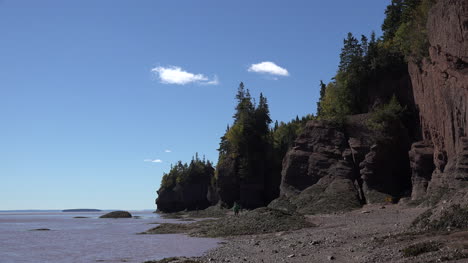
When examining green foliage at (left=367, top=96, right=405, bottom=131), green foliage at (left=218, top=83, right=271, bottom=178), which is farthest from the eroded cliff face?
green foliage at (left=218, top=83, right=271, bottom=178)

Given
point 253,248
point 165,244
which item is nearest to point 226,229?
point 165,244

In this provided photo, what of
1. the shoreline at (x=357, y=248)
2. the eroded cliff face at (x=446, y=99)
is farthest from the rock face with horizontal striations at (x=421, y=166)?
the shoreline at (x=357, y=248)

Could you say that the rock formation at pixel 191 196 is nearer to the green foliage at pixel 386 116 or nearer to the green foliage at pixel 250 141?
the green foliage at pixel 250 141

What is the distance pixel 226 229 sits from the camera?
137 feet

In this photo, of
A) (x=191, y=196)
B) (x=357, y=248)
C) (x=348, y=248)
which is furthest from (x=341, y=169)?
(x=191, y=196)

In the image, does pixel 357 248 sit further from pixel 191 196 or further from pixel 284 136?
pixel 191 196

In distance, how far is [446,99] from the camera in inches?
1566

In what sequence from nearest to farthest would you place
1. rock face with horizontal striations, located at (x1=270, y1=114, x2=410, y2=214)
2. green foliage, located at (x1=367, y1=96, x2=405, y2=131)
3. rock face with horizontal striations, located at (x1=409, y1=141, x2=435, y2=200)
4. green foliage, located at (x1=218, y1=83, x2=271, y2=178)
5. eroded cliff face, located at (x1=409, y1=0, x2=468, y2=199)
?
eroded cliff face, located at (x1=409, y1=0, x2=468, y2=199) → rock face with horizontal striations, located at (x1=409, y1=141, x2=435, y2=200) → rock face with horizontal striations, located at (x1=270, y1=114, x2=410, y2=214) → green foliage, located at (x1=367, y1=96, x2=405, y2=131) → green foliage, located at (x1=218, y1=83, x2=271, y2=178)

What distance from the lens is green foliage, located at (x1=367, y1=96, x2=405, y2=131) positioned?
182 feet

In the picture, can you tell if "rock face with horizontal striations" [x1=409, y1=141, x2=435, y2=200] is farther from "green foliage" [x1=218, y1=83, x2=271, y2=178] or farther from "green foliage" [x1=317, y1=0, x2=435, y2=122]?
"green foliage" [x1=218, y1=83, x2=271, y2=178]

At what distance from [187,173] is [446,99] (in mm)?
110302

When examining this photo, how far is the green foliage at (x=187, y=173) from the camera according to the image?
14300 cm

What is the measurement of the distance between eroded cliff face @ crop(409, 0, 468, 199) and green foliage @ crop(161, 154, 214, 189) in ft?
300

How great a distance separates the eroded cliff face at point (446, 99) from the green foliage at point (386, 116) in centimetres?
593
